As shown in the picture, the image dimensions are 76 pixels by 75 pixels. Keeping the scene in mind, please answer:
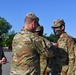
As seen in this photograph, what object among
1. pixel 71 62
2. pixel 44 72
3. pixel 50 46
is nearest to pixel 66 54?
pixel 71 62

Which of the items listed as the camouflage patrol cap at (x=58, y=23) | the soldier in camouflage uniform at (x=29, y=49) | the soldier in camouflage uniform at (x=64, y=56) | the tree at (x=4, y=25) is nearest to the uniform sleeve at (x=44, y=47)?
the soldier in camouflage uniform at (x=29, y=49)

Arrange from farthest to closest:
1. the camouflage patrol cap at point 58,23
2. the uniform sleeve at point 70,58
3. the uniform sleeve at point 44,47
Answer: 1. the camouflage patrol cap at point 58,23
2. the uniform sleeve at point 70,58
3. the uniform sleeve at point 44,47

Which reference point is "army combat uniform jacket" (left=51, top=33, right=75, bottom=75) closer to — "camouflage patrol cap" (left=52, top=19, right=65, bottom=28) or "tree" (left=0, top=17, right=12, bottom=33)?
"camouflage patrol cap" (left=52, top=19, right=65, bottom=28)

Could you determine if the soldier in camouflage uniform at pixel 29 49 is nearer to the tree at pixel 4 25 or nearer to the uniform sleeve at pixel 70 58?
the uniform sleeve at pixel 70 58

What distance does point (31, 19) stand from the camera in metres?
5.66

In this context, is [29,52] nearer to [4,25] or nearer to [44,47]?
[44,47]

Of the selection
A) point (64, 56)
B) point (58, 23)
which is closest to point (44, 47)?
point (64, 56)

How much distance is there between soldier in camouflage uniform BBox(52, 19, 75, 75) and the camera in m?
6.89

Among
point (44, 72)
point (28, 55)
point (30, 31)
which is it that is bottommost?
point (44, 72)

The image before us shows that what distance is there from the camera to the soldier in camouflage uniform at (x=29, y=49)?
18.3 ft

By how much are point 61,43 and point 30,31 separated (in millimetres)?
1405

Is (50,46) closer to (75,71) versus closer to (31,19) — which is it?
(31,19)

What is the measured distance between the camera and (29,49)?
561 centimetres

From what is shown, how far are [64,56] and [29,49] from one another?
58.9 inches
